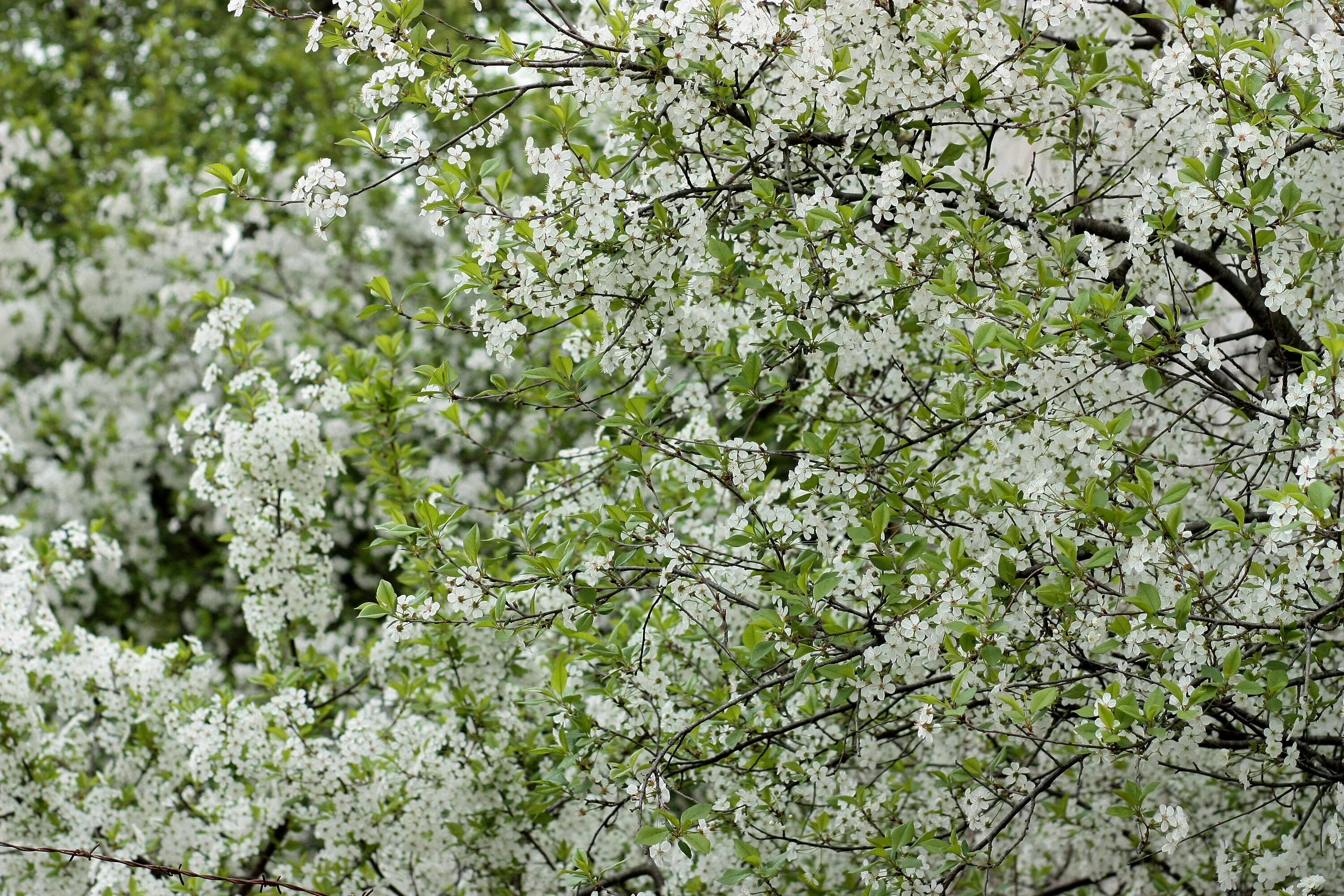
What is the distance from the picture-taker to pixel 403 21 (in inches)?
113

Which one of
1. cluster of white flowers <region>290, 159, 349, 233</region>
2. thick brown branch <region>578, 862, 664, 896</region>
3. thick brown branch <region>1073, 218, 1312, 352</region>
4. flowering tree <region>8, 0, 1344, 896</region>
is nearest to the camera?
flowering tree <region>8, 0, 1344, 896</region>

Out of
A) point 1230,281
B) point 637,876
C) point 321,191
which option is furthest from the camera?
point 637,876

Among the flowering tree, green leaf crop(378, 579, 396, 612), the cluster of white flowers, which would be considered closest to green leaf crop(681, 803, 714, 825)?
the flowering tree

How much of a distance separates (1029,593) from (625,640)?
3.58 ft

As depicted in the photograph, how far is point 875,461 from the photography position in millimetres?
3039

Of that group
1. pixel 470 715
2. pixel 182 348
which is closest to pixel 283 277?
pixel 182 348

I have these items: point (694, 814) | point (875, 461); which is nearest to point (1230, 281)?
point (875, 461)

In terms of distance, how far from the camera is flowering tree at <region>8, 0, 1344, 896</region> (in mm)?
2703

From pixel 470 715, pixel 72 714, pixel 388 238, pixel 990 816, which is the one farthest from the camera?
pixel 388 238

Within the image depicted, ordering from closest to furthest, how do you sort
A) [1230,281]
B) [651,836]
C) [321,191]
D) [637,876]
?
[651,836] → [321,191] → [1230,281] → [637,876]

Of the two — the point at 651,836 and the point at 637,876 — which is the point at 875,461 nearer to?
the point at 651,836

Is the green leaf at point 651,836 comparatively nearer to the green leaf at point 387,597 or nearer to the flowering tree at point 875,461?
the flowering tree at point 875,461

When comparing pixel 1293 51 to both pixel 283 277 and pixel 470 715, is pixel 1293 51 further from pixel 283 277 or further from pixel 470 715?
pixel 283 277

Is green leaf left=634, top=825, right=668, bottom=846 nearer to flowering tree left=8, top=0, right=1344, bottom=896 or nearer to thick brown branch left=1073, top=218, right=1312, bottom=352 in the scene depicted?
flowering tree left=8, top=0, right=1344, bottom=896
